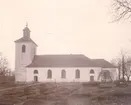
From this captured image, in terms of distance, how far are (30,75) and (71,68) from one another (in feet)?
31.6

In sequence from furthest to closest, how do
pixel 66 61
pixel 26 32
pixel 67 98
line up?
pixel 26 32, pixel 66 61, pixel 67 98

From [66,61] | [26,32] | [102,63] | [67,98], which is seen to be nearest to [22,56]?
[26,32]

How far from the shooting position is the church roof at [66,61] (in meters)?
56.0

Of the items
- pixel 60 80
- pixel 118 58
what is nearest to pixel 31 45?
pixel 60 80

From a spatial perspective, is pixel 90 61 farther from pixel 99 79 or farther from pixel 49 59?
pixel 49 59

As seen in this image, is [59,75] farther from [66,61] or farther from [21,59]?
[21,59]

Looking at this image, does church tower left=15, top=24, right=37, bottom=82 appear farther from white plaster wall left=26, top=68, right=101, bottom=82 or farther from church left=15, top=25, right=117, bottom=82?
white plaster wall left=26, top=68, right=101, bottom=82

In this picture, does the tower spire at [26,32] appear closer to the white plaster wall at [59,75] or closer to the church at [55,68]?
the church at [55,68]

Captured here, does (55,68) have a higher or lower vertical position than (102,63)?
lower

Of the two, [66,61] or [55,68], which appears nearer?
[55,68]

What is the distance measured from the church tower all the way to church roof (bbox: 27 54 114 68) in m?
1.71

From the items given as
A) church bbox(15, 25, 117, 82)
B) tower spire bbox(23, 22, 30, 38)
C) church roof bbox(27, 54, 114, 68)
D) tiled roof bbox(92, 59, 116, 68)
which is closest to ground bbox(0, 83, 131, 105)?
church bbox(15, 25, 117, 82)

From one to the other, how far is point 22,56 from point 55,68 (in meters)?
8.30

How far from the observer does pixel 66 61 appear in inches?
2248
